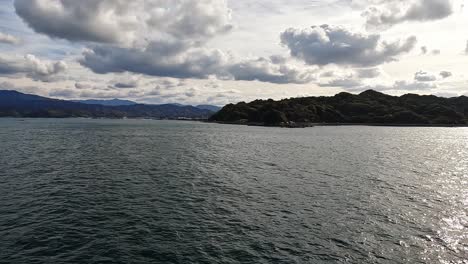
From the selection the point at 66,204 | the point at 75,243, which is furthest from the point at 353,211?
the point at 66,204

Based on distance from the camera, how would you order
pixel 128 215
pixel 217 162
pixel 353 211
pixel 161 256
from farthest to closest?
pixel 217 162
pixel 353 211
pixel 128 215
pixel 161 256

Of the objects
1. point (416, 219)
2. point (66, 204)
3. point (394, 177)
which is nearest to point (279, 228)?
point (416, 219)

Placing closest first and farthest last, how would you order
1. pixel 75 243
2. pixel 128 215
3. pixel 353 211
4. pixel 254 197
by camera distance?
pixel 75 243 < pixel 128 215 < pixel 353 211 < pixel 254 197

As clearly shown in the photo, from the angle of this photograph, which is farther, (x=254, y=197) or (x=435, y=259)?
(x=254, y=197)

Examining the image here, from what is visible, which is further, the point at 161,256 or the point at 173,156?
the point at 173,156

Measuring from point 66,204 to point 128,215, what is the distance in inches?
370

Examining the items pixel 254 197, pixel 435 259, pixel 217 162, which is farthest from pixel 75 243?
pixel 217 162

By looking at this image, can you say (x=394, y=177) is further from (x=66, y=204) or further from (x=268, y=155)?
(x=66, y=204)

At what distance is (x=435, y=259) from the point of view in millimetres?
25344

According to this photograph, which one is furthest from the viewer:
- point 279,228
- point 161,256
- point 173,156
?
point 173,156

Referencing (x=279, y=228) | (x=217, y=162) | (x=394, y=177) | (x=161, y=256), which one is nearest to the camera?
(x=161, y=256)

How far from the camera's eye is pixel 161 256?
81.8 ft

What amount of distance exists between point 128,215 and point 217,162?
41.6 metres

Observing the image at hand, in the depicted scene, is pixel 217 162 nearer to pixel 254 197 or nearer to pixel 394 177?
pixel 254 197
